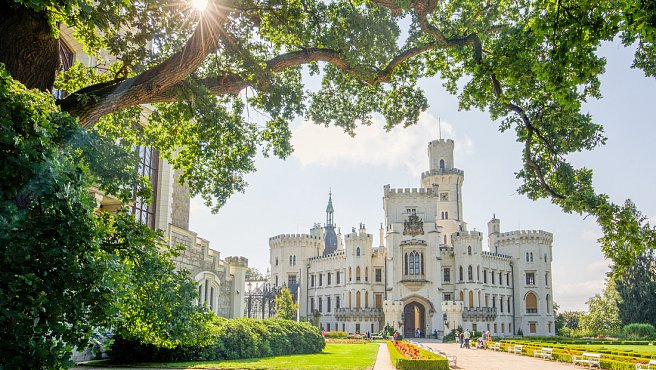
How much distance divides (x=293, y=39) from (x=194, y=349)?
9717 mm

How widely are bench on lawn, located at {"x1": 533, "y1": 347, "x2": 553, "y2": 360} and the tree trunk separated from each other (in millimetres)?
24927

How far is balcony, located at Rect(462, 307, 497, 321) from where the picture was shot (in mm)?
56656

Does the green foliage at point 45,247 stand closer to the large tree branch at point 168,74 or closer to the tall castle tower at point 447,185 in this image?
the large tree branch at point 168,74

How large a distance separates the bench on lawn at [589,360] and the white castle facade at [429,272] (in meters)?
31.5

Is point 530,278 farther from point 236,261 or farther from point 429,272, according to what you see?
point 236,261

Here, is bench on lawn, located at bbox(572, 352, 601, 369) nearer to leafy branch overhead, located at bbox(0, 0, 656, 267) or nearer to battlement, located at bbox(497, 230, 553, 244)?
leafy branch overhead, located at bbox(0, 0, 656, 267)

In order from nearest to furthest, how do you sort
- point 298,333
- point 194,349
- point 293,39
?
point 293,39
point 194,349
point 298,333

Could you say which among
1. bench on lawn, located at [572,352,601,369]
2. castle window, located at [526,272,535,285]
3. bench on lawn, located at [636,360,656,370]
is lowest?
bench on lawn, located at [572,352,601,369]

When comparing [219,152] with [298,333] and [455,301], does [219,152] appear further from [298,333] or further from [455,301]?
[455,301]

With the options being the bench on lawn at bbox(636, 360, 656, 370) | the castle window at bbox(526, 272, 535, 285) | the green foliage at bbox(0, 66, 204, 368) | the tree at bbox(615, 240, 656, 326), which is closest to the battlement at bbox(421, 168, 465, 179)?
the castle window at bbox(526, 272, 535, 285)

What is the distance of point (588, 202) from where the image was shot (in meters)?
10.4

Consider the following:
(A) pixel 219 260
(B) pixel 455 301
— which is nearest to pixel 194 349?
(A) pixel 219 260

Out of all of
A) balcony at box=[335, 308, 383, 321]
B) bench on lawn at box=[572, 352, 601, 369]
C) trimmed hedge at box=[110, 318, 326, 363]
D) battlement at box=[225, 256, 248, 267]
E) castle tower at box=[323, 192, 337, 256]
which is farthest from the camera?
castle tower at box=[323, 192, 337, 256]

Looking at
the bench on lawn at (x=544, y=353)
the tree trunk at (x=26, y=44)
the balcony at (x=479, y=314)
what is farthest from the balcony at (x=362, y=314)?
the tree trunk at (x=26, y=44)
